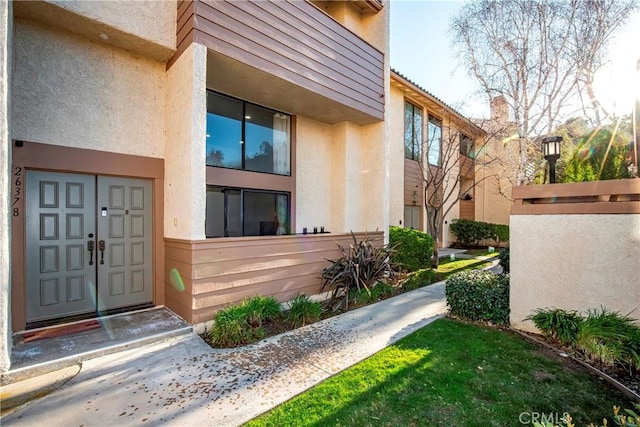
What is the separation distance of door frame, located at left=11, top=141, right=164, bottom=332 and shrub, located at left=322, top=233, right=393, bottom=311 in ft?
11.6

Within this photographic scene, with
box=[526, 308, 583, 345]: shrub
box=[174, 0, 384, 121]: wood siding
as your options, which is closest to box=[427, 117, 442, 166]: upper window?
box=[174, 0, 384, 121]: wood siding

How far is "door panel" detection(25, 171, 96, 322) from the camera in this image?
4.52m

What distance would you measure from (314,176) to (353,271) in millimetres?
3270

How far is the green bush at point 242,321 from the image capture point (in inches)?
173

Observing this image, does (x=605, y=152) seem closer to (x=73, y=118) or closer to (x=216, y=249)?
(x=216, y=249)

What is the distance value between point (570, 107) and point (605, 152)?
524 centimetres

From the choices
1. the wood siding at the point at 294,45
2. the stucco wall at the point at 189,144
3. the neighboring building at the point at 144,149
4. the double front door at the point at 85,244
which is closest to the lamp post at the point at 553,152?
the wood siding at the point at 294,45

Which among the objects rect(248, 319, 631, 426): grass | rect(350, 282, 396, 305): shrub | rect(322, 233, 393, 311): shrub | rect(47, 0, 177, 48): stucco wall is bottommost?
rect(248, 319, 631, 426): grass

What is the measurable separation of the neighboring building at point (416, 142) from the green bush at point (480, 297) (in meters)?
5.91

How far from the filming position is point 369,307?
20.2 ft

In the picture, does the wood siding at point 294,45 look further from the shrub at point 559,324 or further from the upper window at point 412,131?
the shrub at point 559,324

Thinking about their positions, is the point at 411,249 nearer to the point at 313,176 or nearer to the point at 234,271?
the point at 313,176

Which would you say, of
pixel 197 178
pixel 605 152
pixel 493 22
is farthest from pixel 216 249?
pixel 493 22

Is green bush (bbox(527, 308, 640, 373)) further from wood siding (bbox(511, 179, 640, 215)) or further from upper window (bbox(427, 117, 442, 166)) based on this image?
upper window (bbox(427, 117, 442, 166))
